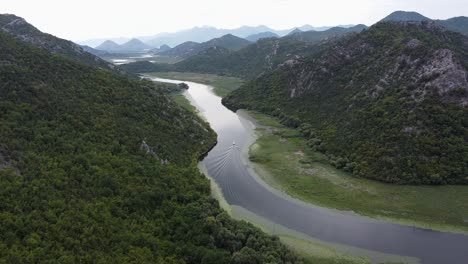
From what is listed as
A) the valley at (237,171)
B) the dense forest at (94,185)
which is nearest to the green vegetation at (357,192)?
the valley at (237,171)

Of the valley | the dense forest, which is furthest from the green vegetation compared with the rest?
the dense forest

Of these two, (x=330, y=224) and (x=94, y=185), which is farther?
(x=330, y=224)

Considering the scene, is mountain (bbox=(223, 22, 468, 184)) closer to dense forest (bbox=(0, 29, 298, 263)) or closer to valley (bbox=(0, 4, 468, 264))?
valley (bbox=(0, 4, 468, 264))

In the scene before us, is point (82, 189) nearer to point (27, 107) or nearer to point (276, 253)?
point (27, 107)

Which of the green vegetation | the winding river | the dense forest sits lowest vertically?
the winding river

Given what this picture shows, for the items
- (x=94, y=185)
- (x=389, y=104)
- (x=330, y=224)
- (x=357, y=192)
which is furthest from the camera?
(x=389, y=104)

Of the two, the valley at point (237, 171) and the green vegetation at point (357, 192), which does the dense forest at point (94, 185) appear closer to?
the valley at point (237, 171)

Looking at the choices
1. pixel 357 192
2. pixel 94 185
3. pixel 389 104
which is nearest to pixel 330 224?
pixel 357 192

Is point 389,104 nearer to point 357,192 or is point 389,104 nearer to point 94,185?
point 357,192
